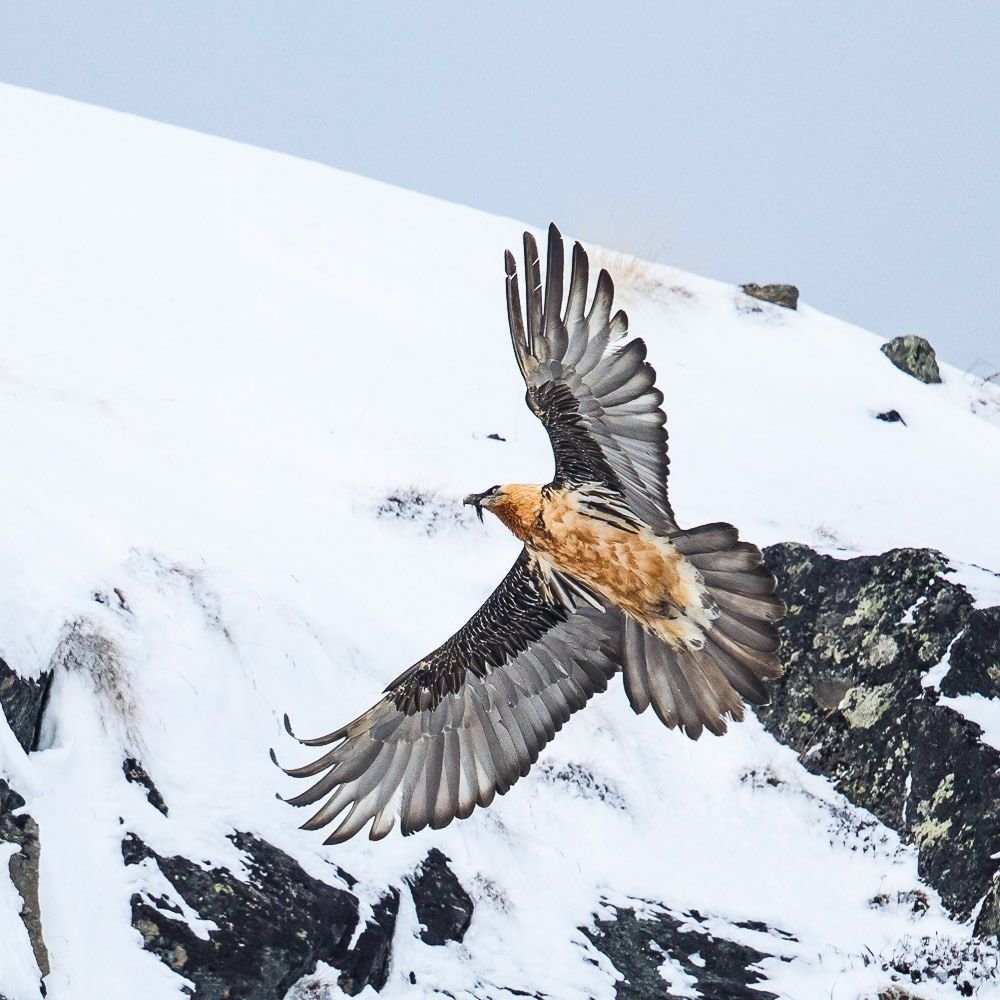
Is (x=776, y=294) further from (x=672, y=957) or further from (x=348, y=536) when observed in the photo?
(x=672, y=957)

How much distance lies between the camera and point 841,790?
8805mm

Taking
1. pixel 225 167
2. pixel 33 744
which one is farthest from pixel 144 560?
pixel 225 167

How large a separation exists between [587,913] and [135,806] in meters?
2.34

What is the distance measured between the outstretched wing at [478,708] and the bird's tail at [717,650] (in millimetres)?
432

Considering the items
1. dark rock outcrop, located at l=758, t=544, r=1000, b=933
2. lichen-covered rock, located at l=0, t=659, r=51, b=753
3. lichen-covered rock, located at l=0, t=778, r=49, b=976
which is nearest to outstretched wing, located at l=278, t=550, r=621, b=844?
lichen-covered rock, located at l=0, t=778, r=49, b=976

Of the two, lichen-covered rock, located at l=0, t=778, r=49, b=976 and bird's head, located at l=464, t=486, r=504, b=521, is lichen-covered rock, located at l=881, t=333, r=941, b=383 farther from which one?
lichen-covered rock, located at l=0, t=778, r=49, b=976

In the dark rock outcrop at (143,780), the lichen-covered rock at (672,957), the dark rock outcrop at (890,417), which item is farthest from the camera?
the dark rock outcrop at (890,417)

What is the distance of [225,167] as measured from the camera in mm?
17250

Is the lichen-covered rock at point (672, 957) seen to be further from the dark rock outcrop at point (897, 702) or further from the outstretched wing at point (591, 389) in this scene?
the outstretched wing at point (591, 389)

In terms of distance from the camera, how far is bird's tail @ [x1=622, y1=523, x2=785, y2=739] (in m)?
5.37

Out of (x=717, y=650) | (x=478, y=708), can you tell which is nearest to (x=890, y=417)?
(x=478, y=708)

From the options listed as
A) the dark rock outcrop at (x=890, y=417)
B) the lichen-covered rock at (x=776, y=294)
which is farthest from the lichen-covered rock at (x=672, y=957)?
the lichen-covered rock at (x=776, y=294)

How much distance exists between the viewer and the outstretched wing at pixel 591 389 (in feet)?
18.4

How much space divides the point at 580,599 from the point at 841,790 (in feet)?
10.3
